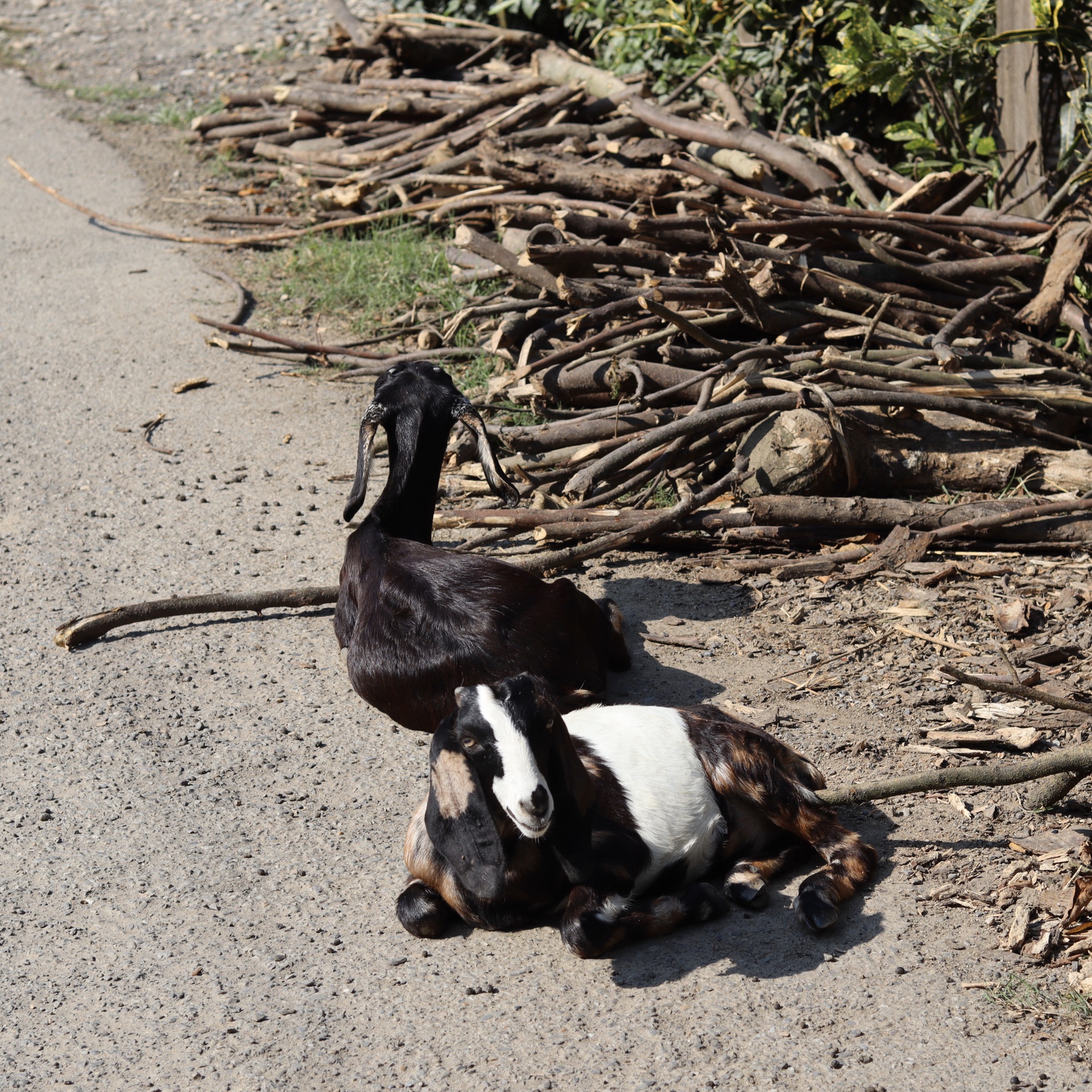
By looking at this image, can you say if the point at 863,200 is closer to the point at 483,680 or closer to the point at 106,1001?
the point at 483,680

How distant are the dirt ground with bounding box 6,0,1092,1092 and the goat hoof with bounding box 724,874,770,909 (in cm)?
7

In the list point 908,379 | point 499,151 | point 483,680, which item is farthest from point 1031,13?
point 483,680

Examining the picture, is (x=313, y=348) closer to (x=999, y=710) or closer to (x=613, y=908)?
(x=999, y=710)

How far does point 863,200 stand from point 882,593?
3443mm

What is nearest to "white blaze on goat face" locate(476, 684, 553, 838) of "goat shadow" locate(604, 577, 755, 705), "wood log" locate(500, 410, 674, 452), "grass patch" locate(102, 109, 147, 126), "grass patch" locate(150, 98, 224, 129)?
"goat shadow" locate(604, 577, 755, 705)

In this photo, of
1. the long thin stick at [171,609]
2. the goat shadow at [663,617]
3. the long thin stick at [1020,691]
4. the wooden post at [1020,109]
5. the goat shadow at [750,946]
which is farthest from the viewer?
the wooden post at [1020,109]

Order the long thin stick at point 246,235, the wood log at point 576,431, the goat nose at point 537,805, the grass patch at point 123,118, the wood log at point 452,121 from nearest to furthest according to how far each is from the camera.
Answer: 1. the goat nose at point 537,805
2. the wood log at point 576,431
3. the long thin stick at point 246,235
4. the wood log at point 452,121
5. the grass patch at point 123,118

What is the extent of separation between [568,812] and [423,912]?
62 cm

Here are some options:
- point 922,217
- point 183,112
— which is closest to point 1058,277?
point 922,217

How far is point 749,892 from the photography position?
3652mm

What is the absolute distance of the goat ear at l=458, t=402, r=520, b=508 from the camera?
5.16 m

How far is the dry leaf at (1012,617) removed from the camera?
5.01m

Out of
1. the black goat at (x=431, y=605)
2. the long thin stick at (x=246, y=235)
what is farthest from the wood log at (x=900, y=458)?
the long thin stick at (x=246, y=235)

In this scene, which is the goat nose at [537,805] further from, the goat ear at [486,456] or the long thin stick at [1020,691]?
the goat ear at [486,456]
